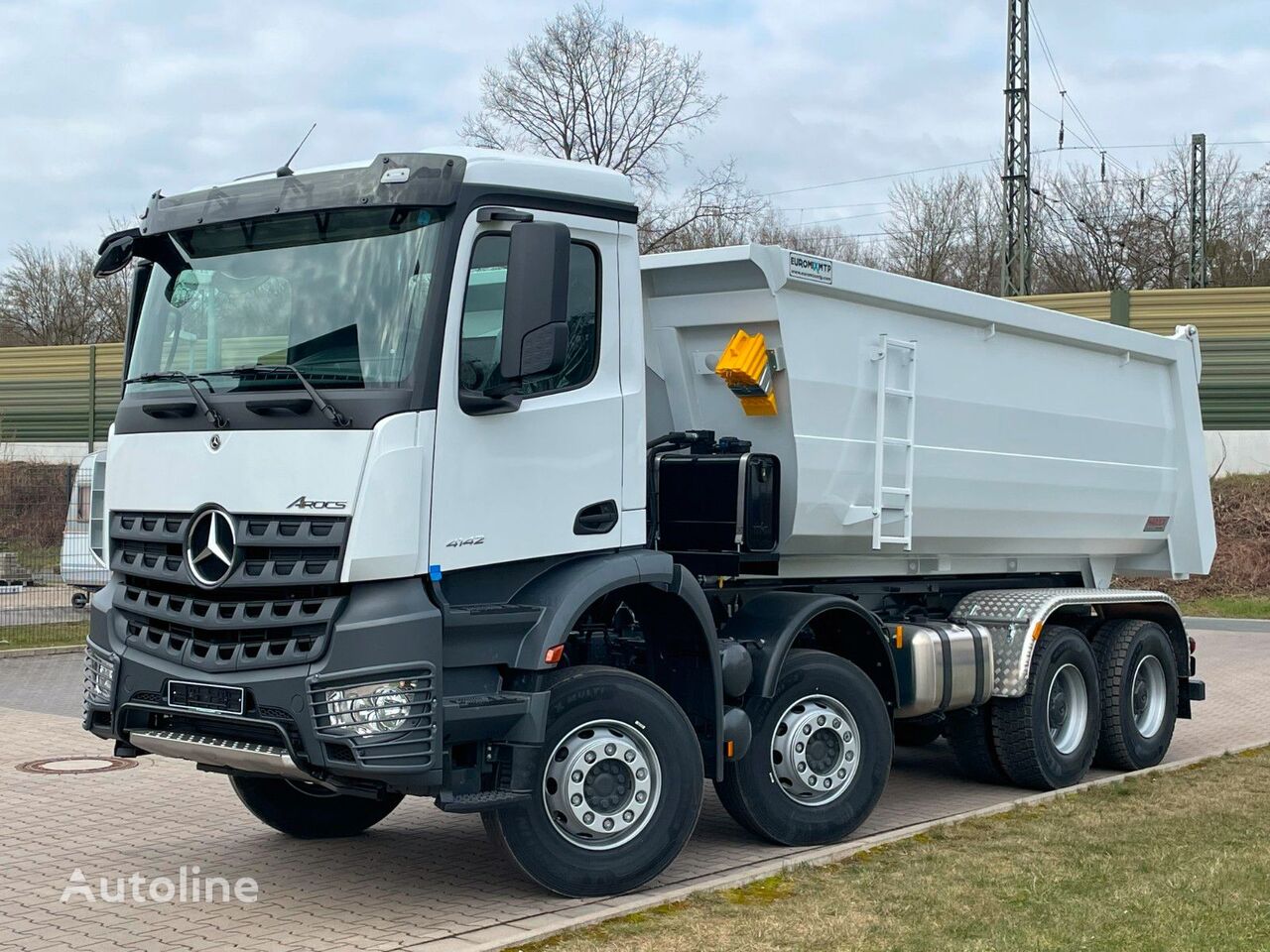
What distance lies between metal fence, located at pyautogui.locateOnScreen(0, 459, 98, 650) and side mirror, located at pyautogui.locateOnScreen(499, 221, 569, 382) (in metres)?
11.5

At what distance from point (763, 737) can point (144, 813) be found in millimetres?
3626

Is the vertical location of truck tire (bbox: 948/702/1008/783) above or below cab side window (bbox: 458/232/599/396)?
below

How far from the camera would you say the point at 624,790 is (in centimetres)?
665

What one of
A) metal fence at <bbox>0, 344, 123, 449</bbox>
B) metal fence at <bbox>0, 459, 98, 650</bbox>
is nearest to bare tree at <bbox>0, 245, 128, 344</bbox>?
metal fence at <bbox>0, 344, 123, 449</bbox>

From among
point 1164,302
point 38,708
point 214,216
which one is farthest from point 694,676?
point 1164,302

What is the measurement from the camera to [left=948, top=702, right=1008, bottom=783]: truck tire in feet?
31.4

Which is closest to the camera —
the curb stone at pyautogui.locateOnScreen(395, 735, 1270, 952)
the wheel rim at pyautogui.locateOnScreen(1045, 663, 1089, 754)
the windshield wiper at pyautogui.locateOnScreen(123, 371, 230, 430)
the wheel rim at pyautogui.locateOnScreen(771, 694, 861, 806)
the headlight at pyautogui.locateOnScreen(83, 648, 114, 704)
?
the curb stone at pyautogui.locateOnScreen(395, 735, 1270, 952)

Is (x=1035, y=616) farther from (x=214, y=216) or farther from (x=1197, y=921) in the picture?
(x=214, y=216)

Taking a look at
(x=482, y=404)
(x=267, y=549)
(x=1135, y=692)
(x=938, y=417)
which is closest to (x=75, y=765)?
(x=267, y=549)

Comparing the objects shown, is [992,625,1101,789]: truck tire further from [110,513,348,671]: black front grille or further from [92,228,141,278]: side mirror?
[92,228,141,278]: side mirror

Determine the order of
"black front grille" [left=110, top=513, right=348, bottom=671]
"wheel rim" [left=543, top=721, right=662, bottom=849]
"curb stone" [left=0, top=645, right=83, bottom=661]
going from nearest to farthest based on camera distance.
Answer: "black front grille" [left=110, top=513, right=348, bottom=671] → "wheel rim" [left=543, top=721, right=662, bottom=849] → "curb stone" [left=0, top=645, right=83, bottom=661]

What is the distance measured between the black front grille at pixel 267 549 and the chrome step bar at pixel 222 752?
0.64 meters

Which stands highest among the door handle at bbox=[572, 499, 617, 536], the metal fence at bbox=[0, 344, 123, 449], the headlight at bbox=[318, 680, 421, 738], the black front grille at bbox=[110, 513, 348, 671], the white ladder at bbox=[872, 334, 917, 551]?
the metal fence at bbox=[0, 344, 123, 449]

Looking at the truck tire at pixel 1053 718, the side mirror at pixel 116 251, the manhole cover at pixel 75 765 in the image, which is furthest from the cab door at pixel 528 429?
the manhole cover at pixel 75 765
